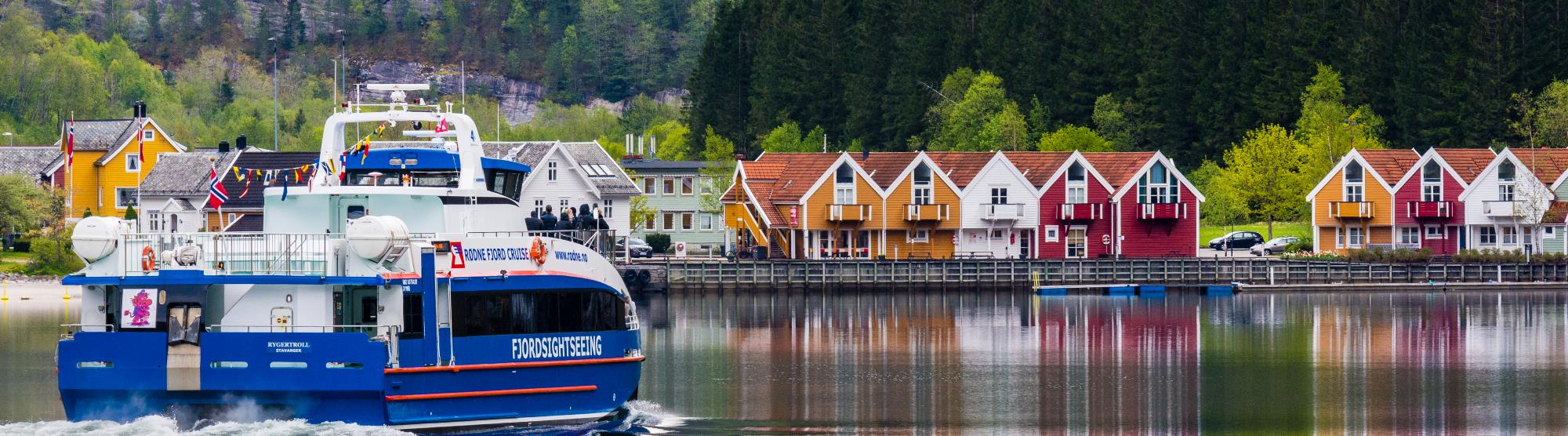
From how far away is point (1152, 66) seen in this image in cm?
12975

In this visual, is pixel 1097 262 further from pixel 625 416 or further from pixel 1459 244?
pixel 625 416

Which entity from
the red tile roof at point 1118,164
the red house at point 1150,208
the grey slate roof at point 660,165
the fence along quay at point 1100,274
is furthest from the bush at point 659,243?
the red house at point 1150,208

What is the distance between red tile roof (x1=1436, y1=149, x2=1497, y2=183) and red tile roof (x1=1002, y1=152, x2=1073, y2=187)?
17697mm

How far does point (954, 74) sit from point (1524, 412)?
101328 millimetres

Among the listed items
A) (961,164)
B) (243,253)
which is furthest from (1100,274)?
(243,253)

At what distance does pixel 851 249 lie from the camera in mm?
99375

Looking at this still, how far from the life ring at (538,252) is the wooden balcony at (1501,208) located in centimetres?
7212

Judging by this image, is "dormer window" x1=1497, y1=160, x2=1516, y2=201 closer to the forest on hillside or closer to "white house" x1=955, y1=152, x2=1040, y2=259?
the forest on hillside

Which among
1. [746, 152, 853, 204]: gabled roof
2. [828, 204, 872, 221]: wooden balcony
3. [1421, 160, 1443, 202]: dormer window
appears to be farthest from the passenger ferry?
[1421, 160, 1443, 202]: dormer window

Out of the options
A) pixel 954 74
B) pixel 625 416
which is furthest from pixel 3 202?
pixel 625 416

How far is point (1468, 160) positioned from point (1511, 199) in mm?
3017

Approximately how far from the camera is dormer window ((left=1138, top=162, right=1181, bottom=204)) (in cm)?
10031

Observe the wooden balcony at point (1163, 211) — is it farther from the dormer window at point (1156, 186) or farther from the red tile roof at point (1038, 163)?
the red tile roof at point (1038, 163)

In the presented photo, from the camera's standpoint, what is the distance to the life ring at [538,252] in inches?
1367
